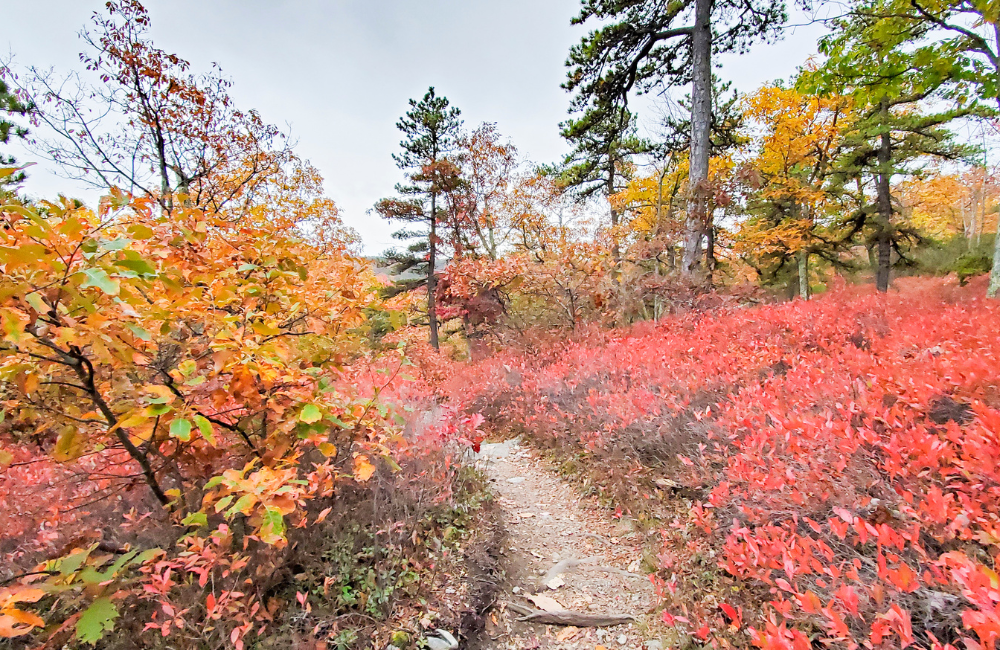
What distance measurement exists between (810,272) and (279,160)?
2549cm

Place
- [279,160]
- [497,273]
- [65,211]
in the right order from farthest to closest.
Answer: [497,273] → [279,160] → [65,211]

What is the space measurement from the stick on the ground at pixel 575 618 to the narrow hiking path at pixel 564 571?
0.06ft

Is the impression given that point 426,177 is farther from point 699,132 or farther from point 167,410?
point 167,410

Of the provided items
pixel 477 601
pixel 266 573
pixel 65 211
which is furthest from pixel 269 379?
pixel 477 601

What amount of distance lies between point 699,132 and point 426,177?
33.6 ft

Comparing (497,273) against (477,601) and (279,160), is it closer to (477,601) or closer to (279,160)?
(279,160)

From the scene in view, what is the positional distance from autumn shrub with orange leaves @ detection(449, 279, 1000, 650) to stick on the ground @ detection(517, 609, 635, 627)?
1.24ft

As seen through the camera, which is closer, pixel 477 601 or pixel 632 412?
pixel 477 601

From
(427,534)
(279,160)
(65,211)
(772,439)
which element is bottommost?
(427,534)

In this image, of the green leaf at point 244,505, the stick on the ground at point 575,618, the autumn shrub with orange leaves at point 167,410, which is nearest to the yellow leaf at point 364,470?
the autumn shrub with orange leaves at point 167,410

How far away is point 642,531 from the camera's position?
3637 millimetres

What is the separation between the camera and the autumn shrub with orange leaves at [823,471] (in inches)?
69.3

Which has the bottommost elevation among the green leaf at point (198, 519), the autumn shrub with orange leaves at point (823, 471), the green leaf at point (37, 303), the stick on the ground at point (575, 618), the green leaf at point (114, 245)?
the stick on the ground at point (575, 618)

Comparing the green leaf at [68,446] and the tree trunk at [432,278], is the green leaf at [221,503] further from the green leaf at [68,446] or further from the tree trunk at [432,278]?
the tree trunk at [432,278]
